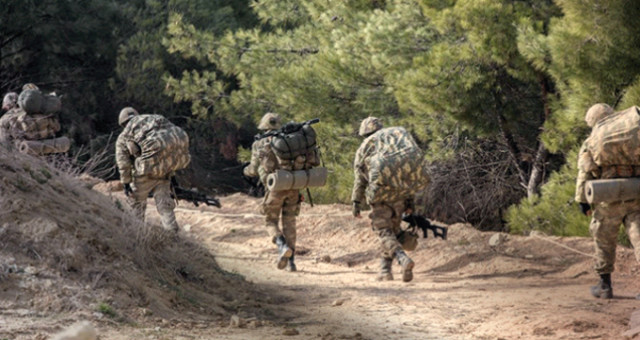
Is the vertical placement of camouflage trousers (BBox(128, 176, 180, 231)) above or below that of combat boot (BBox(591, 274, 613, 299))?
above

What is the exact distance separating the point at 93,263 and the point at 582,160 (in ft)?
15.6

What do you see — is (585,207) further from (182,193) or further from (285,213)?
(182,193)

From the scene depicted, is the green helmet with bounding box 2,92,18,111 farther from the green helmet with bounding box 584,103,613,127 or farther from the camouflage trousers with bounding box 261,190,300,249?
the green helmet with bounding box 584,103,613,127

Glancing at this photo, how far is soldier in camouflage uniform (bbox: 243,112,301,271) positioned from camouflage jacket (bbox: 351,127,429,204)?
1.22 metres

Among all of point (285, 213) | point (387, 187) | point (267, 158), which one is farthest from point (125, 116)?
point (387, 187)

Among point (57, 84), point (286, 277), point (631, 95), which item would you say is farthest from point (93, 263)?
point (57, 84)

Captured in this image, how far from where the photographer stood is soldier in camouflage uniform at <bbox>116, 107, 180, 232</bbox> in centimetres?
1128

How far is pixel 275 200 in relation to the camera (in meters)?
11.1

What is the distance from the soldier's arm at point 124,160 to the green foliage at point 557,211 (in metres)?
5.35

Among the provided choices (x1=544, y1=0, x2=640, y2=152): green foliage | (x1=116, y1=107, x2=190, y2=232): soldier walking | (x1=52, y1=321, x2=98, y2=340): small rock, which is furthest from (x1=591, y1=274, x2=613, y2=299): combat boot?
(x1=52, y1=321, x2=98, y2=340): small rock

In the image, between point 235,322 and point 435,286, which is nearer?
point 235,322

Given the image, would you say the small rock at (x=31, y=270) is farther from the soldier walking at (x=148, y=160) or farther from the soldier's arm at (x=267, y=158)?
the soldier's arm at (x=267, y=158)

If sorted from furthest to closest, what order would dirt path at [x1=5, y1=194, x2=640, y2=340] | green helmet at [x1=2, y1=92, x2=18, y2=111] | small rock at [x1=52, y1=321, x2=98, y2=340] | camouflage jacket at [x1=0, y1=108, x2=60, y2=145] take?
green helmet at [x1=2, y1=92, x2=18, y2=111] → camouflage jacket at [x1=0, y1=108, x2=60, y2=145] → dirt path at [x1=5, y1=194, x2=640, y2=340] → small rock at [x1=52, y1=321, x2=98, y2=340]

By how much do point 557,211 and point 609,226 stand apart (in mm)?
3000
